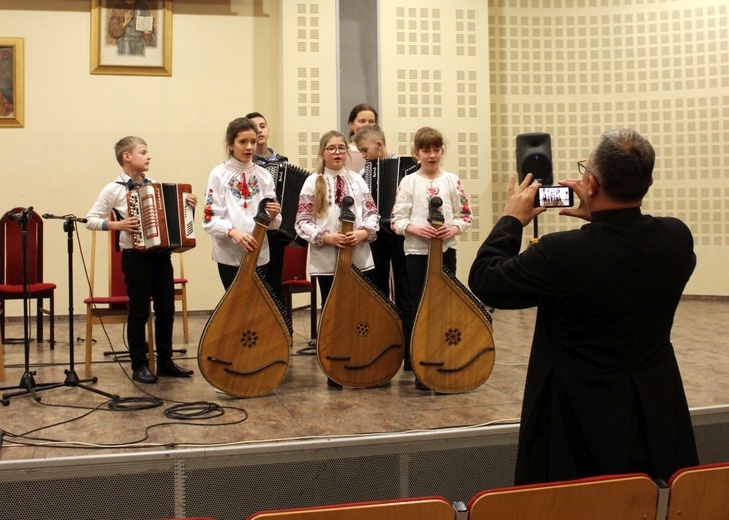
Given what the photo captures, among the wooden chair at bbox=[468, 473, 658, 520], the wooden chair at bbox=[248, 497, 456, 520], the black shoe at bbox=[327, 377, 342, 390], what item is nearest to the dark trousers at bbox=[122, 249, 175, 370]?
the black shoe at bbox=[327, 377, 342, 390]

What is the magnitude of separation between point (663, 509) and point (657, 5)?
7.72 m

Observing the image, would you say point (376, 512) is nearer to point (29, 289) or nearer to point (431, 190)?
point (431, 190)

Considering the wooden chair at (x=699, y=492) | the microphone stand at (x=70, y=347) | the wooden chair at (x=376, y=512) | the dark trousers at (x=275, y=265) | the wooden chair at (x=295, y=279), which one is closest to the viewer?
the wooden chair at (x=376, y=512)

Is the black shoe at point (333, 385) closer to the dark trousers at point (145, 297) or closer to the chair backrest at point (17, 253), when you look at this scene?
the dark trousers at point (145, 297)

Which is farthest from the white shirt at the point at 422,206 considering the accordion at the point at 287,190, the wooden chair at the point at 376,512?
the wooden chair at the point at 376,512

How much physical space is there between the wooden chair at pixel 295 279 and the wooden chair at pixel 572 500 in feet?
12.4

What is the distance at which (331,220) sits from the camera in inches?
156

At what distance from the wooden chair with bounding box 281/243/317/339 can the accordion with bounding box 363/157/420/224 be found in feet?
3.70

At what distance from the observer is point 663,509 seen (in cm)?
159

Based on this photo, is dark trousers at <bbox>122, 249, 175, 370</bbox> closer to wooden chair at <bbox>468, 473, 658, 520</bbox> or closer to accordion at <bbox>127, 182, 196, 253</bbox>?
accordion at <bbox>127, 182, 196, 253</bbox>

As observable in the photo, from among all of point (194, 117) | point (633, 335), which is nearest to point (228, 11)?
point (194, 117)

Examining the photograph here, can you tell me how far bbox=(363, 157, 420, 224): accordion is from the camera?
430cm

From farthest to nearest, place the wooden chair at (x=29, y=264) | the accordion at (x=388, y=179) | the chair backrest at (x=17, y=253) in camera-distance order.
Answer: the chair backrest at (x=17, y=253) → the wooden chair at (x=29, y=264) → the accordion at (x=388, y=179)

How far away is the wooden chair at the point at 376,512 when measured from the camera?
1410mm
